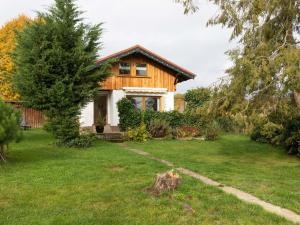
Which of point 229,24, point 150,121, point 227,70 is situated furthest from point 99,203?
point 150,121

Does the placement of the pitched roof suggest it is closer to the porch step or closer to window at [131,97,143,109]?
window at [131,97,143,109]

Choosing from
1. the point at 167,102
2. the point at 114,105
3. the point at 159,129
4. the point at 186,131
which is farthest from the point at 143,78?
the point at 186,131

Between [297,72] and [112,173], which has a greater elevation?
[297,72]

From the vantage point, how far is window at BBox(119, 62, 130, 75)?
26.2m

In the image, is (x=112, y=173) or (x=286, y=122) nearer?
(x=112, y=173)

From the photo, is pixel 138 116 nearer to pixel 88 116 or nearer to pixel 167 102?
pixel 88 116

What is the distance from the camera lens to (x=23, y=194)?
8.17 m

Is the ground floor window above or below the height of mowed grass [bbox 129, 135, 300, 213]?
above

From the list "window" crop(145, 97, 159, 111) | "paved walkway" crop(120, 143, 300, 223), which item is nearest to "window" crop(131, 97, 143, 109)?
"window" crop(145, 97, 159, 111)

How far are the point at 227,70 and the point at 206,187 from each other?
20.4 feet

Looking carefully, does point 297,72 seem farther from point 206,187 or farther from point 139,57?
point 139,57

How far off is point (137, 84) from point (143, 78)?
62cm

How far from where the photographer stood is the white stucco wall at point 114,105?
83.6ft

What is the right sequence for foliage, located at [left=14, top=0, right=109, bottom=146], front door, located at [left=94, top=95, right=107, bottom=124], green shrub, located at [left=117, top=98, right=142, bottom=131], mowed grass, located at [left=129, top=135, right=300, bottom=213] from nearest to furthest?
mowed grass, located at [left=129, top=135, right=300, bottom=213]
foliage, located at [left=14, top=0, right=109, bottom=146]
green shrub, located at [left=117, top=98, right=142, bottom=131]
front door, located at [left=94, top=95, right=107, bottom=124]
